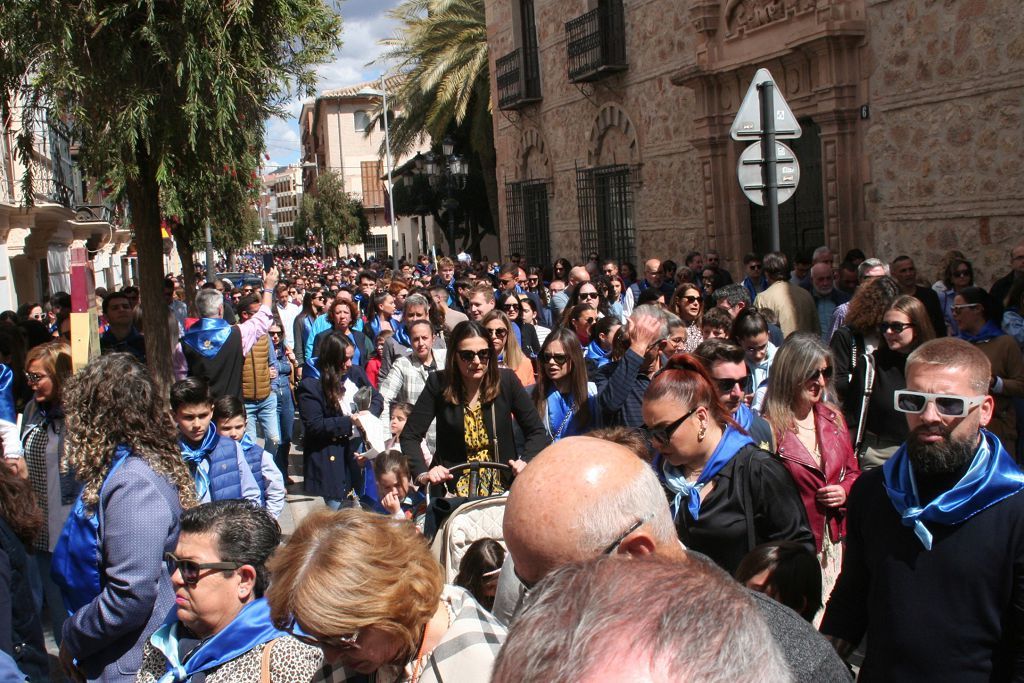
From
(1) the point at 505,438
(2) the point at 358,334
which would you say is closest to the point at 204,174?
(2) the point at 358,334

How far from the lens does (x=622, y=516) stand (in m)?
2.02

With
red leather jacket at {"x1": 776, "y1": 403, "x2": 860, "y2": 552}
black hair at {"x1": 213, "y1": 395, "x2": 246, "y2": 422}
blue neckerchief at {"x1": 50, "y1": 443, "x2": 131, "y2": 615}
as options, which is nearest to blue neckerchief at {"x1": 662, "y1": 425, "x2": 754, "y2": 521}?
red leather jacket at {"x1": 776, "y1": 403, "x2": 860, "y2": 552}

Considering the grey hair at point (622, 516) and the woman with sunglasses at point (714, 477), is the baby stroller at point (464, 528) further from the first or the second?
the grey hair at point (622, 516)

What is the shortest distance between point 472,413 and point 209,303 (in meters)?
3.75

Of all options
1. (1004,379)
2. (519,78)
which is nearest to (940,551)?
(1004,379)

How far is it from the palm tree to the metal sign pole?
65.9 ft

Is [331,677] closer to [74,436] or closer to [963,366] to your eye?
[74,436]

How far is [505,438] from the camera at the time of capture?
5.33 m

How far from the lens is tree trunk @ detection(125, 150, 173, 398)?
7.61 m

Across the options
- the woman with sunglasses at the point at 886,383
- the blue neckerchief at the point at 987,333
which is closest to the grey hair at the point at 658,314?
the woman with sunglasses at the point at 886,383

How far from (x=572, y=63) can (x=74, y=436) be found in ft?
57.3

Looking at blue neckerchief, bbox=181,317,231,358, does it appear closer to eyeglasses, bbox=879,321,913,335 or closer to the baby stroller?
the baby stroller

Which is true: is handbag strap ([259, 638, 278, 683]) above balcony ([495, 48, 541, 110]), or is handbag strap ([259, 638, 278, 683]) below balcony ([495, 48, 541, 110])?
below

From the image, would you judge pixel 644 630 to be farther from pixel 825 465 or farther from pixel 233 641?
pixel 825 465
